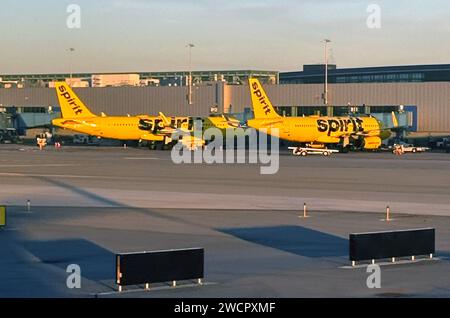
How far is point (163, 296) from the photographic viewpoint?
24.8 m

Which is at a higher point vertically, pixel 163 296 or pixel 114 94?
pixel 114 94

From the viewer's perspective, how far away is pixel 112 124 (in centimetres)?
11638

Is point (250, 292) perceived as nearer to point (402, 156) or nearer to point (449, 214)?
point (449, 214)

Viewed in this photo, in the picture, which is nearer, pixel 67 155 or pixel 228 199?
pixel 228 199

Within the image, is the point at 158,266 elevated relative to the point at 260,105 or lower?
lower

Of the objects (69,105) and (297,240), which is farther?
(69,105)

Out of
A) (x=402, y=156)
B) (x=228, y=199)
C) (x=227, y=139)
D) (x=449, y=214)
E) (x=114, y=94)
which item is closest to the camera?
(x=449, y=214)

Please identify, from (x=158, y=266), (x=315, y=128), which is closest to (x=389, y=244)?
(x=158, y=266)

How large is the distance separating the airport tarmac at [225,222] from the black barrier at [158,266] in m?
0.40

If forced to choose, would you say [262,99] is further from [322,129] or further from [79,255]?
[79,255]

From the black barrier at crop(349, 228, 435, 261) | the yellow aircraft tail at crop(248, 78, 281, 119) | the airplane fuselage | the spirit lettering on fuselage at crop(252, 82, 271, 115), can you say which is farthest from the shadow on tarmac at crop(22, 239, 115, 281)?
the spirit lettering on fuselage at crop(252, 82, 271, 115)

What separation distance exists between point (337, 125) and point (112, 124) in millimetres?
27160
